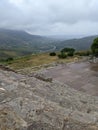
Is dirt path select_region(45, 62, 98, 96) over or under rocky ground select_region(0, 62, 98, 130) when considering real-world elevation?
under

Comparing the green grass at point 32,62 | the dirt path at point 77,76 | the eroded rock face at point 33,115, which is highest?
the eroded rock face at point 33,115

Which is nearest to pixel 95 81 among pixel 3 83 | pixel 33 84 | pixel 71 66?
pixel 71 66

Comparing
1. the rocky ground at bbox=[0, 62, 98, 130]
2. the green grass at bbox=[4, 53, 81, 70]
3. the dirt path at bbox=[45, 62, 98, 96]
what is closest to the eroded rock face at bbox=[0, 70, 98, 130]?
the rocky ground at bbox=[0, 62, 98, 130]

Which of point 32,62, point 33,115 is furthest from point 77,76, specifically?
point 33,115

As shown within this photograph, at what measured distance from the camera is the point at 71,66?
1415 inches

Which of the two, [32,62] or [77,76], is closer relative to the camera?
[77,76]

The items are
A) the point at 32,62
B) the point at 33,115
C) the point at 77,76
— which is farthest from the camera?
the point at 32,62

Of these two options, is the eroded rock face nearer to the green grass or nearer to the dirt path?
the dirt path

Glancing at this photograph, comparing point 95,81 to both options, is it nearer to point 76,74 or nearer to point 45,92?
point 76,74

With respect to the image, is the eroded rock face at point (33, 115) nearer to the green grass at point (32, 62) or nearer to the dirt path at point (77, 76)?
the dirt path at point (77, 76)

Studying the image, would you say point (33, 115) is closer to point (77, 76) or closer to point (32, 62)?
point (77, 76)

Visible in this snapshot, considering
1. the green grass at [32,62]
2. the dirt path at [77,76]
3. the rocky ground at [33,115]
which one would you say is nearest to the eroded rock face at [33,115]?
the rocky ground at [33,115]

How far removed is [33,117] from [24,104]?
0.88 meters

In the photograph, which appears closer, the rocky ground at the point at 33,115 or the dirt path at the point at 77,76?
the rocky ground at the point at 33,115
